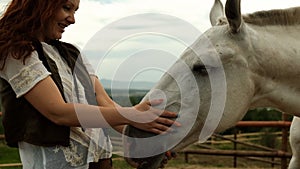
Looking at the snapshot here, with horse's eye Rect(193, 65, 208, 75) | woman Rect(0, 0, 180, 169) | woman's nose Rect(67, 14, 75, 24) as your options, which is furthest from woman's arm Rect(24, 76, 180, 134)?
horse's eye Rect(193, 65, 208, 75)

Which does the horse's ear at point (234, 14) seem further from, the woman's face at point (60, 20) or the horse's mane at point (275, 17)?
the woman's face at point (60, 20)

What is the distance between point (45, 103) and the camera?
4.70ft

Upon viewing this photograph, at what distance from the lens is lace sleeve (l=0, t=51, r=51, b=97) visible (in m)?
1.43

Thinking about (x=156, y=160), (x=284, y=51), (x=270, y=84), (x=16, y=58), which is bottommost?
(x=156, y=160)

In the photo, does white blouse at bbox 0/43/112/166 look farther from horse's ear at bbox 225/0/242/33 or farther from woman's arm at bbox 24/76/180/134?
horse's ear at bbox 225/0/242/33

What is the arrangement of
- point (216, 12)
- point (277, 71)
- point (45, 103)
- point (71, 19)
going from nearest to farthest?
point (45, 103), point (71, 19), point (277, 71), point (216, 12)

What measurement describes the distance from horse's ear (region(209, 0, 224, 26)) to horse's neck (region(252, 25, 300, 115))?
1.04 feet

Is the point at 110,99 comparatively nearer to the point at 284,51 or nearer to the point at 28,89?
the point at 28,89

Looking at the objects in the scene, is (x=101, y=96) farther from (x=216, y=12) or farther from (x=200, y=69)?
(x=216, y=12)

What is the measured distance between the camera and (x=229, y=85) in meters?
1.80

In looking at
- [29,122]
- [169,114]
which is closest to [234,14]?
[169,114]

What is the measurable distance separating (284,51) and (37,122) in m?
1.10

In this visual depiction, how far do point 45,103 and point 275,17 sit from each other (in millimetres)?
1149

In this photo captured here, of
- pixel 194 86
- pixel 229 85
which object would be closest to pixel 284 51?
pixel 229 85
